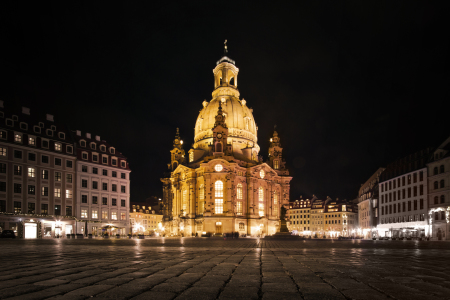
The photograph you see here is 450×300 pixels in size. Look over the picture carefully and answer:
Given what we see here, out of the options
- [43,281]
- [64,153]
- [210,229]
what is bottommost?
[210,229]

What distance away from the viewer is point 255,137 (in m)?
131

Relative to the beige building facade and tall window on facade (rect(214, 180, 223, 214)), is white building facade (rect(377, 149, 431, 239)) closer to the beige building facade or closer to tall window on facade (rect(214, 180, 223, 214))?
the beige building facade

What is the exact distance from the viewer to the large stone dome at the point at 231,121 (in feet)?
407

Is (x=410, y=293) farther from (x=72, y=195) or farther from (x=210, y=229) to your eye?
(x=210, y=229)

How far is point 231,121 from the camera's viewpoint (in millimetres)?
124375

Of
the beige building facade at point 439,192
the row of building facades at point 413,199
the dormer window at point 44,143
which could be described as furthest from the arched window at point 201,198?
the beige building facade at point 439,192

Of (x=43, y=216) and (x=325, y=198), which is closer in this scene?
(x=43, y=216)

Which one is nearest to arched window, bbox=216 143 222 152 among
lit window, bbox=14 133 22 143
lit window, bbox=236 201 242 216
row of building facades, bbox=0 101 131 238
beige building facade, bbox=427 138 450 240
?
lit window, bbox=236 201 242 216

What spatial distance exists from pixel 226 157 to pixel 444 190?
56.8 meters

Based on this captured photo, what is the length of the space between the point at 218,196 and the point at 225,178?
5396mm

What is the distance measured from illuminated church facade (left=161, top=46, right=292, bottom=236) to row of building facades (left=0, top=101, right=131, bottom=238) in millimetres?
32154

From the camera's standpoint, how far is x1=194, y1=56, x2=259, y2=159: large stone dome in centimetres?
12400

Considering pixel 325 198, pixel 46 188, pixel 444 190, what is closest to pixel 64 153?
pixel 46 188

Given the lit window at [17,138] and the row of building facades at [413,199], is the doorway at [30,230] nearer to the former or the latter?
the lit window at [17,138]
